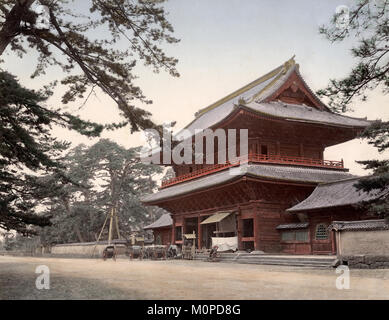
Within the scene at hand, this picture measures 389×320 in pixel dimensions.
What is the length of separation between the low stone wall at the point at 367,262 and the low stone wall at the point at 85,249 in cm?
2233

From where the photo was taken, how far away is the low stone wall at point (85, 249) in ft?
110

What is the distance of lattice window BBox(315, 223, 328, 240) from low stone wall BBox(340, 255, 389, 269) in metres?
5.80

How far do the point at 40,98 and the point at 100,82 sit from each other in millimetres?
1696

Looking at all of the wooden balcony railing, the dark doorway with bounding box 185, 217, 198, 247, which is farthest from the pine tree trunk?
the dark doorway with bounding box 185, 217, 198, 247

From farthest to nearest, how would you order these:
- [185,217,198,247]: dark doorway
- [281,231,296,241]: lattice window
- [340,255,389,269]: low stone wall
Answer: [185,217,198,247]: dark doorway → [281,231,296,241]: lattice window → [340,255,389,269]: low stone wall

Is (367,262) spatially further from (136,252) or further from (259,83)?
(259,83)

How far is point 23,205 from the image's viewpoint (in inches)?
529

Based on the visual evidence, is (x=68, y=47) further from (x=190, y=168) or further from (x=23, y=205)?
(x=190, y=168)

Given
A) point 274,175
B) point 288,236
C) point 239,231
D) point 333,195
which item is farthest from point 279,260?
point 239,231

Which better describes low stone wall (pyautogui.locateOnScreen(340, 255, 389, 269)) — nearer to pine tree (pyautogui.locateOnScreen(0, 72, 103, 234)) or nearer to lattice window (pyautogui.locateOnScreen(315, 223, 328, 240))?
lattice window (pyautogui.locateOnScreen(315, 223, 328, 240))

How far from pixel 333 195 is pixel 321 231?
197 centimetres

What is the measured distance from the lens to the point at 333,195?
67.3 feet

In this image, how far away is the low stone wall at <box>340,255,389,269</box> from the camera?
13.8 meters

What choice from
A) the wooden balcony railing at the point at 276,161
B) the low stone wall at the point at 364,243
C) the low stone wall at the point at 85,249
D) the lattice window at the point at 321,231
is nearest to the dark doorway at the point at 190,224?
the wooden balcony railing at the point at 276,161
